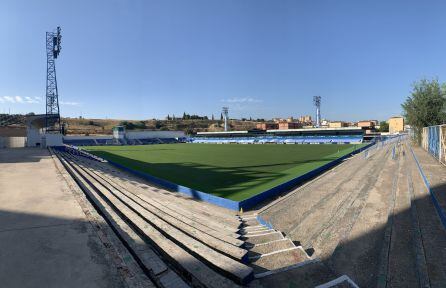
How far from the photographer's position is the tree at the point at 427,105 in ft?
103

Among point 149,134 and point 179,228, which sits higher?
point 149,134

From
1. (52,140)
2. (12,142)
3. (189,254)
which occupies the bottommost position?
(189,254)

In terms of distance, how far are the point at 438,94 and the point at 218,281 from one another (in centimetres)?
3776

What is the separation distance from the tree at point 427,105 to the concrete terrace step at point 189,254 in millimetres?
35929

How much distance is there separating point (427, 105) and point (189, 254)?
3713 centimetres

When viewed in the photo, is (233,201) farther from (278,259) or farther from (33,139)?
(33,139)

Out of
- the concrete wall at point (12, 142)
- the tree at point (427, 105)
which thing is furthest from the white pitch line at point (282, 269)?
the concrete wall at point (12, 142)

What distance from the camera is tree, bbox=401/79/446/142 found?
3147cm

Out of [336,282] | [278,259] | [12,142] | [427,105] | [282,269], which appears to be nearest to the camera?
[336,282]

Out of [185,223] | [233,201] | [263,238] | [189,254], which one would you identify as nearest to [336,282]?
[263,238]

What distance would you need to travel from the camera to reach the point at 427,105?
106 feet

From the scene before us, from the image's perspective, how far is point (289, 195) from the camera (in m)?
12.5

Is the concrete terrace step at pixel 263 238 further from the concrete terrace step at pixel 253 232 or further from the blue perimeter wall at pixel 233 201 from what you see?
the blue perimeter wall at pixel 233 201

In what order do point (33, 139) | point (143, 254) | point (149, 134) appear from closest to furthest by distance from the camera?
point (143, 254)
point (33, 139)
point (149, 134)
